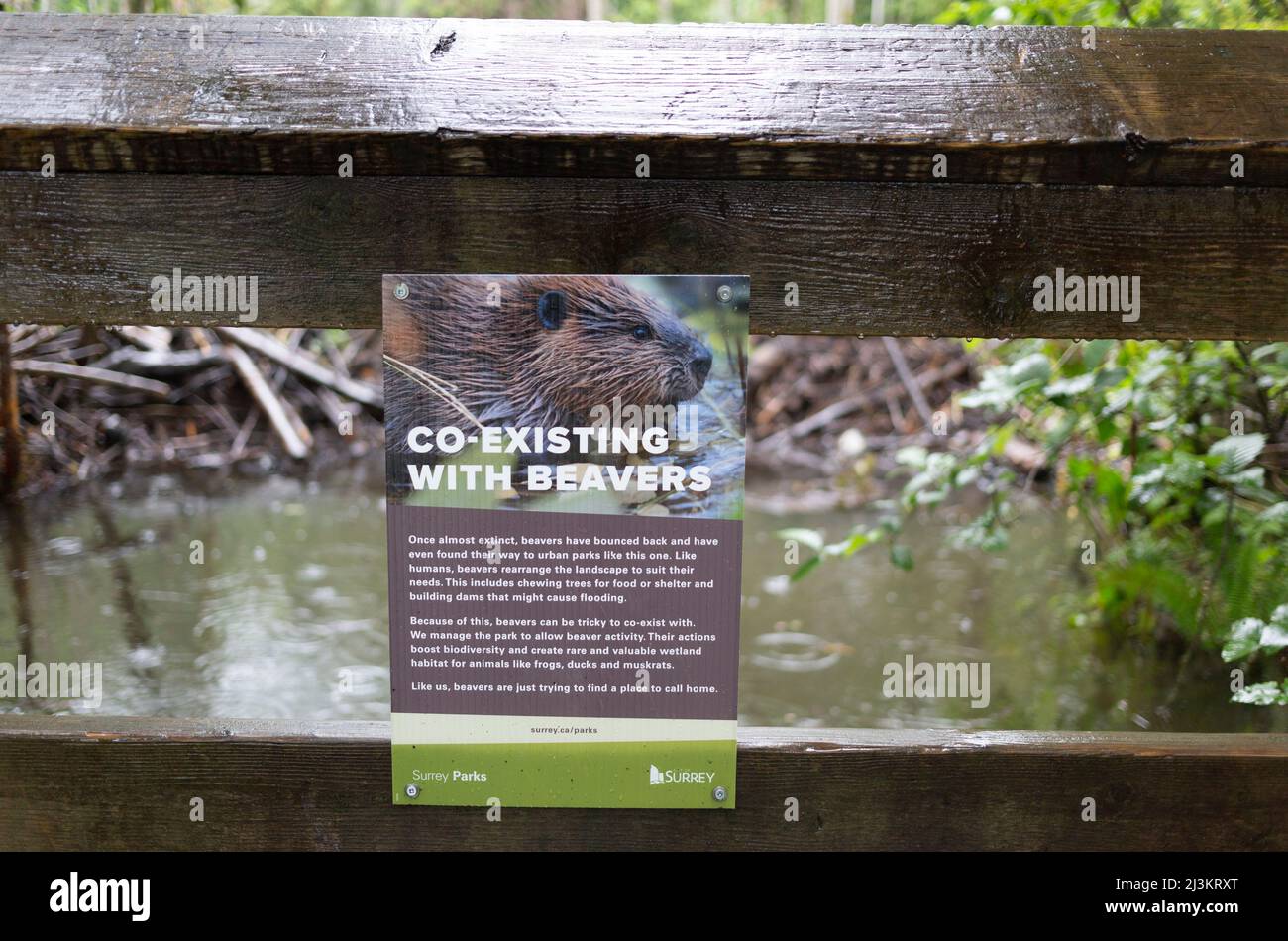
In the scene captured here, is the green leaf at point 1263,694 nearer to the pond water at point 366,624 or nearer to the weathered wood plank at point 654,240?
the weathered wood plank at point 654,240

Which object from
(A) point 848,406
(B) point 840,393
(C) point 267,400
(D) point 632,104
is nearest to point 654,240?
(D) point 632,104

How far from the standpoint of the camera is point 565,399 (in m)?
1.70

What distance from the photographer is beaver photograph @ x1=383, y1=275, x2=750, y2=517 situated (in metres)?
1.67

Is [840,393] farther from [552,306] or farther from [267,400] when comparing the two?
[552,306]

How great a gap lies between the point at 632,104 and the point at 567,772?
119cm

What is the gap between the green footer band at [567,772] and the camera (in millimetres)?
1776

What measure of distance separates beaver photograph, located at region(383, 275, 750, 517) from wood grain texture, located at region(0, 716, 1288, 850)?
1.71 ft

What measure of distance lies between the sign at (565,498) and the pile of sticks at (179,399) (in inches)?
194

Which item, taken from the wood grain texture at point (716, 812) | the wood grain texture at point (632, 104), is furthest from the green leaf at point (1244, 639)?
the wood grain texture at point (632, 104)

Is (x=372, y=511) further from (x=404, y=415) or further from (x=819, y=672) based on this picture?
Answer: (x=404, y=415)

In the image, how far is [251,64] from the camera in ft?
5.55

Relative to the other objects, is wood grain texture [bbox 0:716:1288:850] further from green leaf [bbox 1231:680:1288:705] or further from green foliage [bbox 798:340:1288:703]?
green foliage [bbox 798:340:1288:703]

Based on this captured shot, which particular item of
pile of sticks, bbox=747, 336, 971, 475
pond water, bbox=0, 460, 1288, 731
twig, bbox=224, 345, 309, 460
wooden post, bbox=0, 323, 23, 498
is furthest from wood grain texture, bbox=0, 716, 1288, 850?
pile of sticks, bbox=747, 336, 971, 475
